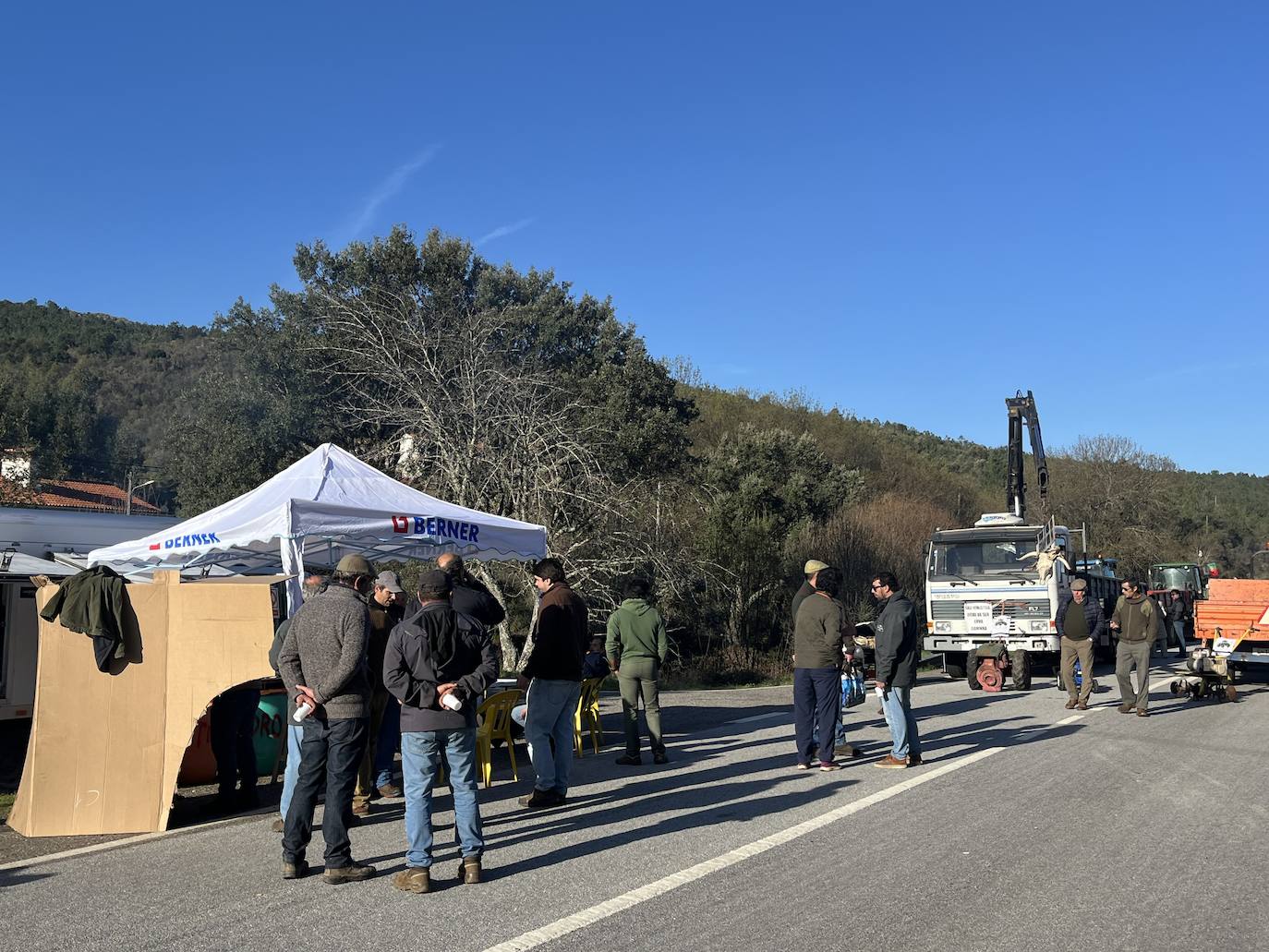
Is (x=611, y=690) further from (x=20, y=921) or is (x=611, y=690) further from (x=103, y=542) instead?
(x=20, y=921)

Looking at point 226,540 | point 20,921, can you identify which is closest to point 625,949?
point 20,921

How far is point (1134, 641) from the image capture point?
45.1 feet

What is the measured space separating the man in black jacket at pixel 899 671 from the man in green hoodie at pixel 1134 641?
5.34m

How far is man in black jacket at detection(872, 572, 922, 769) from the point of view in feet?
30.8

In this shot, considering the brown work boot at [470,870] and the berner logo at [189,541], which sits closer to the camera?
the brown work boot at [470,870]

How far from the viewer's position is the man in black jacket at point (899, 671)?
939 centimetres

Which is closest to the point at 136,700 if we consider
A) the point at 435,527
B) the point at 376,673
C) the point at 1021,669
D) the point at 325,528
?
the point at 376,673

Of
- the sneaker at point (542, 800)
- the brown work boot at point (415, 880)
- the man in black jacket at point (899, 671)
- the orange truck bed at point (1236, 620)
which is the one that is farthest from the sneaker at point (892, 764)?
the orange truck bed at point (1236, 620)

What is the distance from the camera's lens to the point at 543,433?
63.3 feet

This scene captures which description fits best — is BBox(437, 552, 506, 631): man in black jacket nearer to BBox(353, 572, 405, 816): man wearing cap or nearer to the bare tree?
BBox(353, 572, 405, 816): man wearing cap

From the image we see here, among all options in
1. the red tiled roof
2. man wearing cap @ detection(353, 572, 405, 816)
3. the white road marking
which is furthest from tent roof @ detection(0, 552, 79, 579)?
the red tiled roof

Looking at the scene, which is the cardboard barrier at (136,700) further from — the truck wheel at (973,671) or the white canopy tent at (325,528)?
the truck wheel at (973,671)

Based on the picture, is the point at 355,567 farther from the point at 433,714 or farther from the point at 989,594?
the point at 989,594

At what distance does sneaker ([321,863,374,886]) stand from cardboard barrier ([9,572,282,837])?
2.02 m
